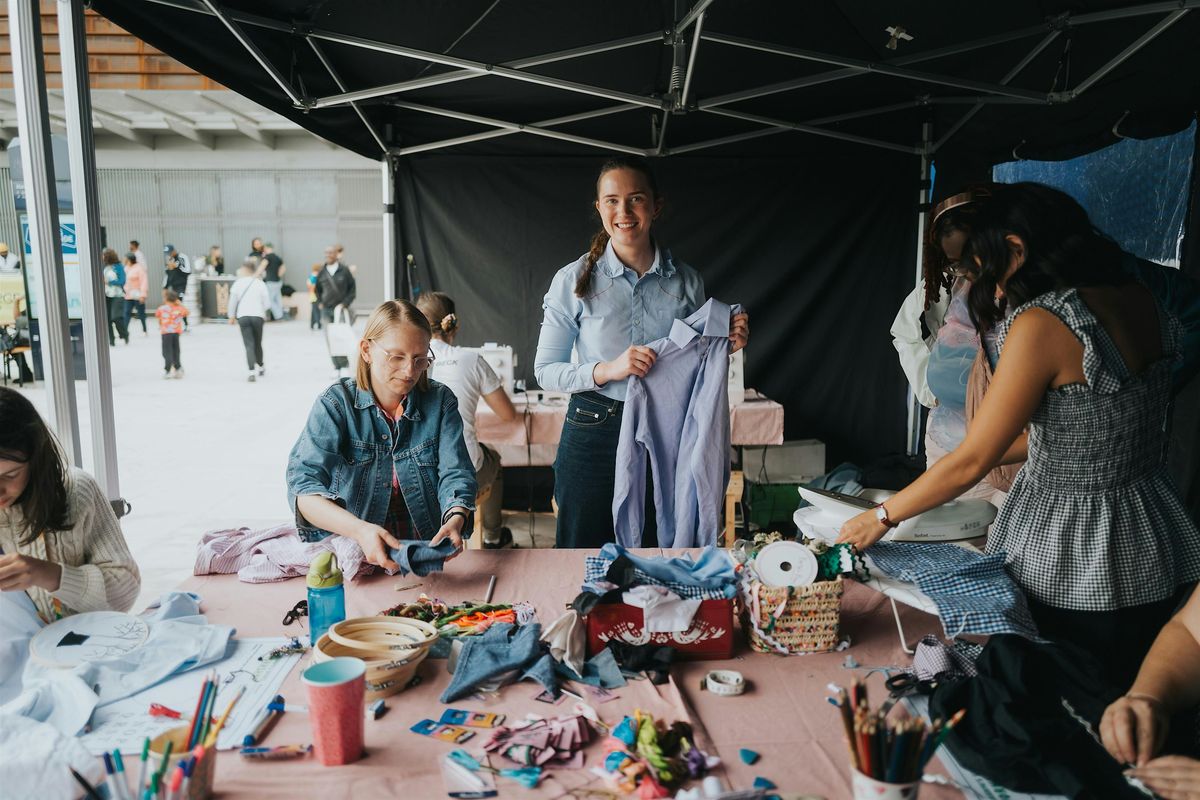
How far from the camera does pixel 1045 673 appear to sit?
4.30 ft

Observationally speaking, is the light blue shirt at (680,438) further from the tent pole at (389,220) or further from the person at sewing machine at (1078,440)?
the tent pole at (389,220)

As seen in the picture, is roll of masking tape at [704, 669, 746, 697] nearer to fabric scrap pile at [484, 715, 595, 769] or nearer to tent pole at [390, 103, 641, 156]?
fabric scrap pile at [484, 715, 595, 769]

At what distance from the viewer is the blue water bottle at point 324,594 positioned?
154 cm

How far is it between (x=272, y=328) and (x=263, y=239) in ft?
13.0

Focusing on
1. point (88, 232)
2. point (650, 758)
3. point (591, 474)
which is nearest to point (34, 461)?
point (88, 232)

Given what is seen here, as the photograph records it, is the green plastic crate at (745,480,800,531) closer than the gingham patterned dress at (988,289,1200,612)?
No

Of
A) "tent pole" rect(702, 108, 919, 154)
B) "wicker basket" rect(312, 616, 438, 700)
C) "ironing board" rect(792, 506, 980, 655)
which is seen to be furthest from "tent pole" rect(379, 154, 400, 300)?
"ironing board" rect(792, 506, 980, 655)

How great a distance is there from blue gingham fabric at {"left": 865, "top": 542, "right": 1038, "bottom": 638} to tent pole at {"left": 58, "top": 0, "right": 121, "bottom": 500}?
8.00 feet

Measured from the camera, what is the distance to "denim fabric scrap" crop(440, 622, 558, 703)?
1.40m

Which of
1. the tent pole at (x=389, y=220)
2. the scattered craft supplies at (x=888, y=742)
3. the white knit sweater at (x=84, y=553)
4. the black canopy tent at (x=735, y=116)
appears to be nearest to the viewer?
the scattered craft supplies at (x=888, y=742)

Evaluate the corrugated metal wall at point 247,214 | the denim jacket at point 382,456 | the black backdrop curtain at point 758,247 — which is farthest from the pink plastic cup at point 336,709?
the corrugated metal wall at point 247,214

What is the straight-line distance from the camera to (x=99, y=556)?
174cm

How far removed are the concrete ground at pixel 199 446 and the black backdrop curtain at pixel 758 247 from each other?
5.52 ft

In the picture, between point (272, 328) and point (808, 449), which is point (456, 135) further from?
point (272, 328)
